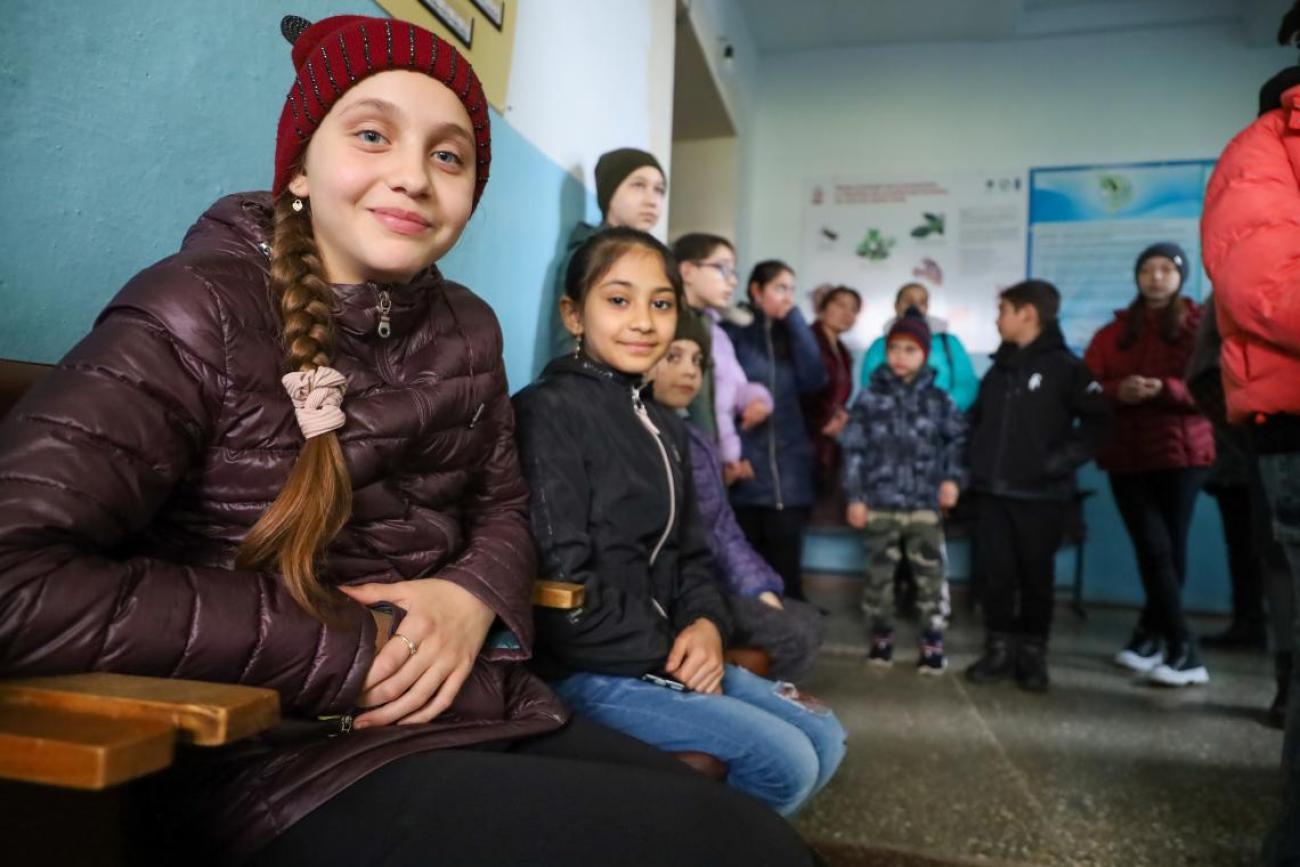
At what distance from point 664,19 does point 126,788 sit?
118 inches

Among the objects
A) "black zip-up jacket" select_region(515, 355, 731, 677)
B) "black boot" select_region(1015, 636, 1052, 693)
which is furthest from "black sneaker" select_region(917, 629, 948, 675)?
"black zip-up jacket" select_region(515, 355, 731, 677)

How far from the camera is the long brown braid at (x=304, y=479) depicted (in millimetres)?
772

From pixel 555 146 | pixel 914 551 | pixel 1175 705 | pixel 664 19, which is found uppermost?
pixel 664 19

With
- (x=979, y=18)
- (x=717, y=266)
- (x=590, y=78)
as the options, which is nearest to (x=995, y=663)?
(x=717, y=266)

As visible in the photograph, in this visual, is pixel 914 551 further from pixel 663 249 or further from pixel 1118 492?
pixel 663 249

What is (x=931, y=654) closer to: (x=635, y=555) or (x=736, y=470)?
(x=736, y=470)

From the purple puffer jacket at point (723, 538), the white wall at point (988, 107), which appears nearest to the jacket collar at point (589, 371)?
the purple puffer jacket at point (723, 538)

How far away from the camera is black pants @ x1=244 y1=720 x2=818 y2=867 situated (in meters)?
0.71

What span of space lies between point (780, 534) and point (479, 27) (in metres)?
2.15

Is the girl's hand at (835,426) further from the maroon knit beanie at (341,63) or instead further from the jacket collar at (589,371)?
the maroon knit beanie at (341,63)

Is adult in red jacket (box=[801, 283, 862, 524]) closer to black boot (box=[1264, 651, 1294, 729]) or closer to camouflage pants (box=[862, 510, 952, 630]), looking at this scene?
camouflage pants (box=[862, 510, 952, 630])

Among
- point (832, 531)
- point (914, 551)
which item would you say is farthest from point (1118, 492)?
point (832, 531)

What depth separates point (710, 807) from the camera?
79 centimetres

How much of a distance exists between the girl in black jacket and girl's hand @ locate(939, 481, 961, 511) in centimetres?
189
